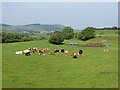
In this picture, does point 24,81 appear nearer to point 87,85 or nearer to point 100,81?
point 87,85

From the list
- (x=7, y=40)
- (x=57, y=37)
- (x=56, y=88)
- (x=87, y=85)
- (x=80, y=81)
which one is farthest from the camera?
(x=7, y=40)

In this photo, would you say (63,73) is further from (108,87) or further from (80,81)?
(108,87)

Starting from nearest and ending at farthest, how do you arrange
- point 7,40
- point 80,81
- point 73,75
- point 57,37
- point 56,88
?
1. point 56,88
2. point 80,81
3. point 73,75
4. point 57,37
5. point 7,40

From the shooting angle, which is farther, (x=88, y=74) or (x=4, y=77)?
(x=88, y=74)

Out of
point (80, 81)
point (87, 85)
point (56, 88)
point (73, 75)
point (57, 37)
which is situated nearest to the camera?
point (56, 88)

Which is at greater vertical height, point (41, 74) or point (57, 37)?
point (57, 37)

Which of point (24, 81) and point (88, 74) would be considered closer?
point (24, 81)

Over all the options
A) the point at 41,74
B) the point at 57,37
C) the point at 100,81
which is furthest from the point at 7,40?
the point at 100,81

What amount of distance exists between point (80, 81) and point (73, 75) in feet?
7.82

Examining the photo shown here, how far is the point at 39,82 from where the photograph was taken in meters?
15.9

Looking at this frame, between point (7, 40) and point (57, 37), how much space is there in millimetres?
30525

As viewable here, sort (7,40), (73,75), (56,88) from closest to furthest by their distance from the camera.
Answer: (56,88) < (73,75) < (7,40)

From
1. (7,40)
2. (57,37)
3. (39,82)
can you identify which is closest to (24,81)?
(39,82)

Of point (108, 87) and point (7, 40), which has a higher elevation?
point (7, 40)
